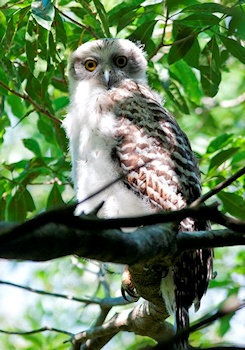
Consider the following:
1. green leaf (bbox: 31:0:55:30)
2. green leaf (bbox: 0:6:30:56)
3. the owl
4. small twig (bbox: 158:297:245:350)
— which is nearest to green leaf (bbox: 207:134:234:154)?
the owl

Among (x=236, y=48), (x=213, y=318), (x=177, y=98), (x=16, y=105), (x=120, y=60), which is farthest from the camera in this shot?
(x=120, y=60)

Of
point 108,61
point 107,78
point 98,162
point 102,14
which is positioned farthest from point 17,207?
point 102,14

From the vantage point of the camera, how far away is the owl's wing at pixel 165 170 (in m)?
3.94

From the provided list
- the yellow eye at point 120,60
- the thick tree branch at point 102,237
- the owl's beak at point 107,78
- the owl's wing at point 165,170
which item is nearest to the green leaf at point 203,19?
the owl's wing at point 165,170

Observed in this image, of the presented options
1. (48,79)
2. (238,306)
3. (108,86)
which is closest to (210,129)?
(108,86)

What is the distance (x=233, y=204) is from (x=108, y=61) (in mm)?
1671

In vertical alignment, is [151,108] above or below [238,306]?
above

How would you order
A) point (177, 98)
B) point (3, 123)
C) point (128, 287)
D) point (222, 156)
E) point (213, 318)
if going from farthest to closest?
point (177, 98) < point (3, 123) < point (222, 156) < point (128, 287) < point (213, 318)

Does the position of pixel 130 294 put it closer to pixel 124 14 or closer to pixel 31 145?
pixel 31 145

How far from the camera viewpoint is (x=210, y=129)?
8977mm

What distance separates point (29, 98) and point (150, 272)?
1.75 metres

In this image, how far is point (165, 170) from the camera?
420cm

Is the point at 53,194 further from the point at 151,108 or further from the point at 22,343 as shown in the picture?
the point at 22,343

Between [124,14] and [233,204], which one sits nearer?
[124,14]
